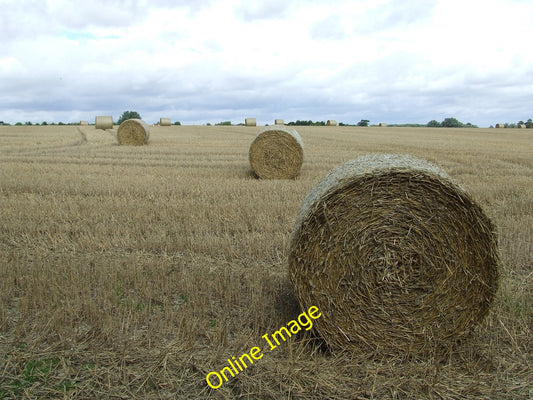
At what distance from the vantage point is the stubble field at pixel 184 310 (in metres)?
2.81

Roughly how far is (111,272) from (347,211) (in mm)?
2365

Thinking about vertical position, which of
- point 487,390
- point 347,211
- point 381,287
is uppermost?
point 347,211

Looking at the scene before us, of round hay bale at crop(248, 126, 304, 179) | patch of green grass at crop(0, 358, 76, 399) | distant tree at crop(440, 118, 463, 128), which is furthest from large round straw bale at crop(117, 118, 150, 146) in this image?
distant tree at crop(440, 118, 463, 128)

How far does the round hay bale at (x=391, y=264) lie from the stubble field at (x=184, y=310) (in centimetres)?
18

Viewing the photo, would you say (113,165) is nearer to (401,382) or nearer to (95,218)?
(95,218)

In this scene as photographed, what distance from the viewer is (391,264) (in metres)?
3.20

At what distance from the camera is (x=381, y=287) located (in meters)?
3.23

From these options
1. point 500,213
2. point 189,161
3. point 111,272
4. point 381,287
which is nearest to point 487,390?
point 381,287

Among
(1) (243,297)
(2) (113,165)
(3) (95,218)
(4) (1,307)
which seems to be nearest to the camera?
(4) (1,307)

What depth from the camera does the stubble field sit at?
281 centimetres

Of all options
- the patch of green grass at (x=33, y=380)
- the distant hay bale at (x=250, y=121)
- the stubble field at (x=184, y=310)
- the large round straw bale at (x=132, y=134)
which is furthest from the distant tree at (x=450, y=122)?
the patch of green grass at (x=33, y=380)

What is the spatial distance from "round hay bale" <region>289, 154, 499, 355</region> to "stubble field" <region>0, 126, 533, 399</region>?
0.58 feet

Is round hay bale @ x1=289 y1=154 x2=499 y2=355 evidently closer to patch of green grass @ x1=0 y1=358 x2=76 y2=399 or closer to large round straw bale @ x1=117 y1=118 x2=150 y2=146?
patch of green grass @ x1=0 y1=358 x2=76 y2=399

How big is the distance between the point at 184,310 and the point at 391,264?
159 centimetres
